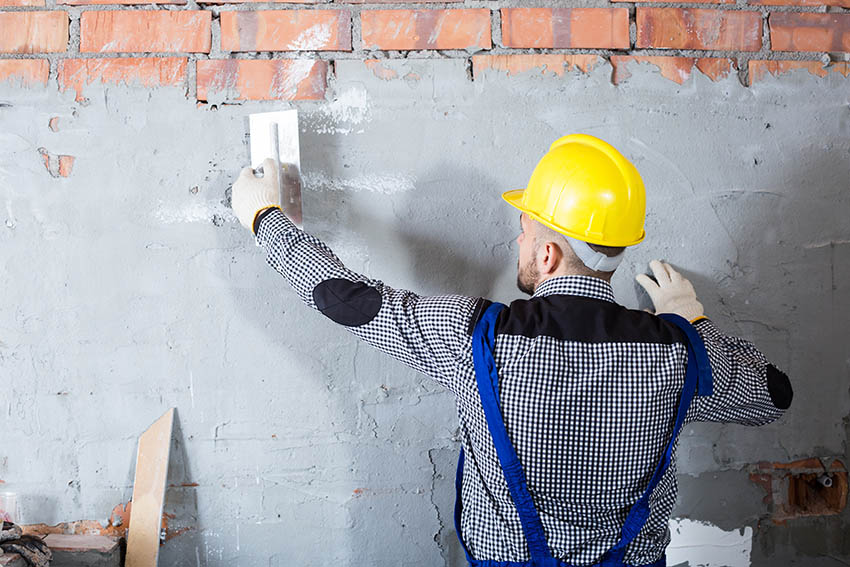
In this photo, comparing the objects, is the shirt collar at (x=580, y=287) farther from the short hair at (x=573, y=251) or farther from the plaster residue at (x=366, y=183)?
the plaster residue at (x=366, y=183)

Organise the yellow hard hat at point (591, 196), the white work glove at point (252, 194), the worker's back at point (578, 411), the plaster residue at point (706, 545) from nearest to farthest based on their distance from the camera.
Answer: the worker's back at point (578, 411), the yellow hard hat at point (591, 196), the white work glove at point (252, 194), the plaster residue at point (706, 545)

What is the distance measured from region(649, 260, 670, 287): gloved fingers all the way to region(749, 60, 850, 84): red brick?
1.70ft

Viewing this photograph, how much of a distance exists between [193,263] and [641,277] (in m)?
1.12

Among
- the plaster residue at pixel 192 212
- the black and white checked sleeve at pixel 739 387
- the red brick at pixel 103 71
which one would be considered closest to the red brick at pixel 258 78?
the red brick at pixel 103 71

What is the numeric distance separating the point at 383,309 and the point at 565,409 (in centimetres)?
38

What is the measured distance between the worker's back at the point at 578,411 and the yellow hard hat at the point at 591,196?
0.11m

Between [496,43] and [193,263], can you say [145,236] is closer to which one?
[193,263]

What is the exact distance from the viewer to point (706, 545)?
1768mm

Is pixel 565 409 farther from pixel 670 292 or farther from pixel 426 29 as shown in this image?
pixel 426 29

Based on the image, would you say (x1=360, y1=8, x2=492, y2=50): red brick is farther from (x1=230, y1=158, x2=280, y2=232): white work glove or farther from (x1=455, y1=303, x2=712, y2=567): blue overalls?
(x1=455, y1=303, x2=712, y2=567): blue overalls

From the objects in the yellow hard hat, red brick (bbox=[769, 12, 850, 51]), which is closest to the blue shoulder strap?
the yellow hard hat

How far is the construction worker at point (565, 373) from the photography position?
3.93ft

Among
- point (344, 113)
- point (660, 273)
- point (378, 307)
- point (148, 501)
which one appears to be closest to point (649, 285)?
point (660, 273)

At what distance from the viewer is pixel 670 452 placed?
125cm
